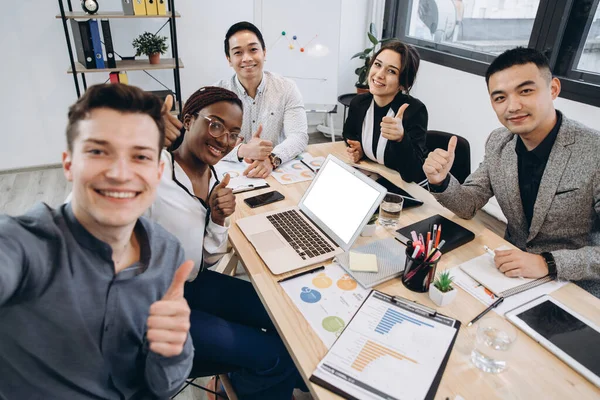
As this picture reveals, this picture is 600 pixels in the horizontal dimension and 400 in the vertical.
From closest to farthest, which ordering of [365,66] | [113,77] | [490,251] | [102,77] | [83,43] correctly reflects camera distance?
1. [490,251]
2. [83,43]
3. [113,77]
4. [102,77]
5. [365,66]

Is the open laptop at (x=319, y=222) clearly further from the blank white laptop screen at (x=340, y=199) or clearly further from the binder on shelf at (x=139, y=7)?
the binder on shelf at (x=139, y=7)

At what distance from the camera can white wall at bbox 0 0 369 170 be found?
3080 millimetres

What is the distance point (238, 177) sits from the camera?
180cm

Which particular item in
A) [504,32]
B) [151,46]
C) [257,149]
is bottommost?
[257,149]

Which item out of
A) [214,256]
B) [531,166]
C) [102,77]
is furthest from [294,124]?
[102,77]

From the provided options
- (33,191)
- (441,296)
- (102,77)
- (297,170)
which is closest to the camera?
(441,296)

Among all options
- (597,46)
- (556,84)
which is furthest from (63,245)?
(597,46)

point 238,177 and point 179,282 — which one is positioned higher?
point 179,282

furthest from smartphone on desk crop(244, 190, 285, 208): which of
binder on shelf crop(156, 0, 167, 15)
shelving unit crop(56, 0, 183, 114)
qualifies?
binder on shelf crop(156, 0, 167, 15)

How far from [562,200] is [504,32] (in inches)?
88.3

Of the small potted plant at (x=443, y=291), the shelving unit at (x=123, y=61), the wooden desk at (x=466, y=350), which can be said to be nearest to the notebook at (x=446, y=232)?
the wooden desk at (x=466, y=350)

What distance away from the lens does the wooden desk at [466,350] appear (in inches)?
32.7

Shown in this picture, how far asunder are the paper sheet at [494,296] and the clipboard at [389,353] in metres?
0.15

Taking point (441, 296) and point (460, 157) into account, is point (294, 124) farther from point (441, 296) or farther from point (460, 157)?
point (441, 296)
